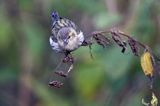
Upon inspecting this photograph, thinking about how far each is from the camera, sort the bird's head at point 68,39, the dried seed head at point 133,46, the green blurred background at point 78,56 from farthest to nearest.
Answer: the green blurred background at point 78,56, the bird's head at point 68,39, the dried seed head at point 133,46

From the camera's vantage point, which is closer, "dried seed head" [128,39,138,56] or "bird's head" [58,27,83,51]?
"dried seed head" [128,39,138,56]

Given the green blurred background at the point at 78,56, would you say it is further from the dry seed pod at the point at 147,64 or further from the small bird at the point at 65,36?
the dry seed pod at the point at 147,64

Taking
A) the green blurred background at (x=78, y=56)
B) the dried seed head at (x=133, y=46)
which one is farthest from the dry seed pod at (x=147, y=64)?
the green blurred background at (x=78, y=56)

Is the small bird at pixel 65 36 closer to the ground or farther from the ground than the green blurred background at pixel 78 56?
closer to the ground

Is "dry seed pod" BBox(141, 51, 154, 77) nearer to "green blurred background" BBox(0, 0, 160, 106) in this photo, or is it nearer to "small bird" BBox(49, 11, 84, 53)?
"small bird" BBox(49, 11, 84, 53)

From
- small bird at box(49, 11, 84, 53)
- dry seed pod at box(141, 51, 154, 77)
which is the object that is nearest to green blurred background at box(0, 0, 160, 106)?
small bird at box(49, 11, 84, 53)

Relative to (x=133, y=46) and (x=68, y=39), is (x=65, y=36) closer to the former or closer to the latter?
(x=68, y=39)
